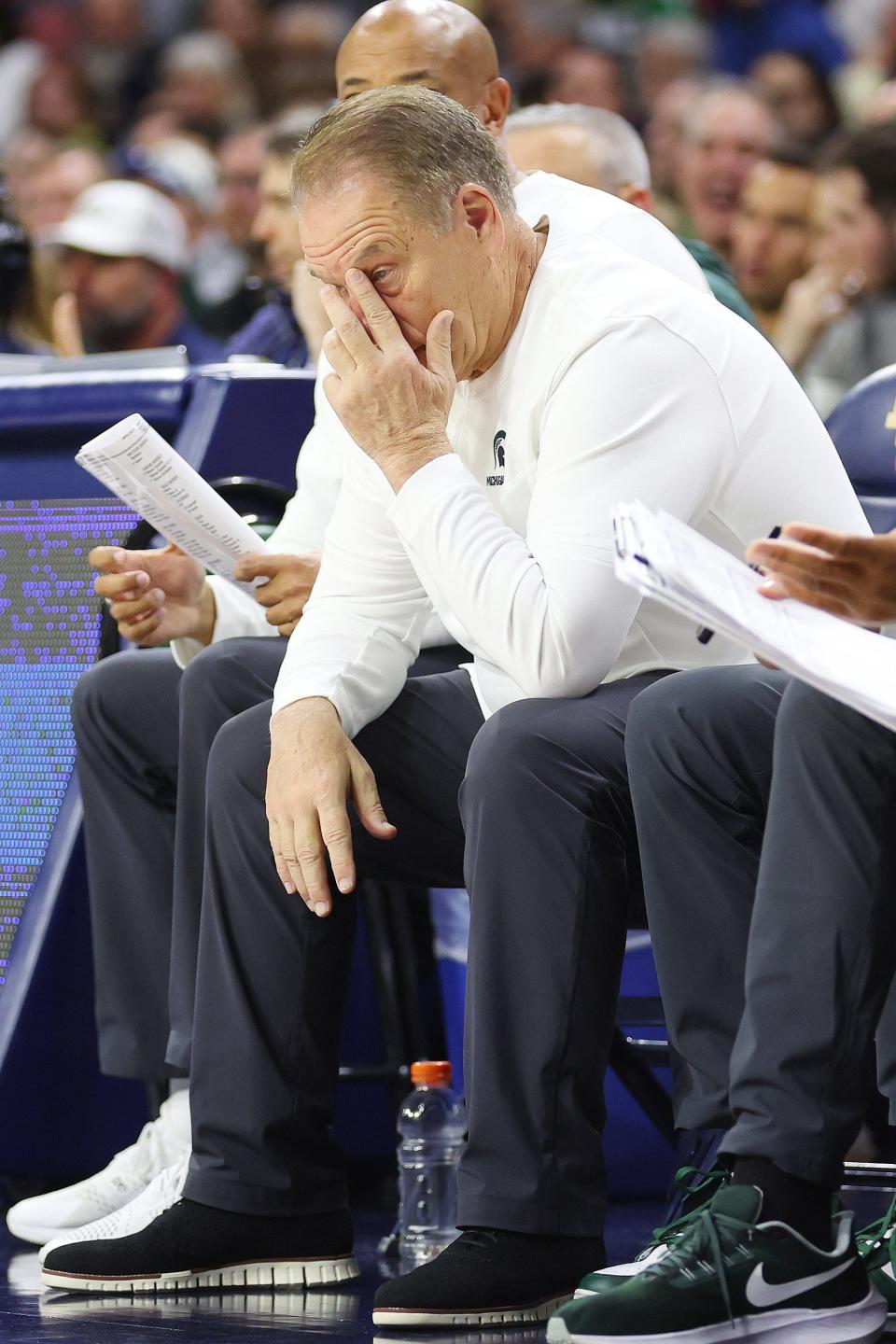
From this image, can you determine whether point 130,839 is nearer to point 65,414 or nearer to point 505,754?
point 65,414

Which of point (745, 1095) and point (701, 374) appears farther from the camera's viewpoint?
point (701, 374)

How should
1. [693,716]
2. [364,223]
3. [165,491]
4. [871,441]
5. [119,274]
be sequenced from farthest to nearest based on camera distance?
[119,274], [871,441], [165,491], [364,223], [693,716]

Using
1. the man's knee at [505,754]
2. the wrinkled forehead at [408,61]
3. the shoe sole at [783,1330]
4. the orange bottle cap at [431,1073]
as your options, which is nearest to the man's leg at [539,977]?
the man's knee at [505,754]

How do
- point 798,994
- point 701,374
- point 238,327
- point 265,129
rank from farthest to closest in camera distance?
1. point 265,129
2. point 238,327
3. point 701,374
4. point 798,994

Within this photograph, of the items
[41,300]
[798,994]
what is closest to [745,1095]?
[798,994]

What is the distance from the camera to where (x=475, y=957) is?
1.92m

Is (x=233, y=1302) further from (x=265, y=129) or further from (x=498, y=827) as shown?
(x=265, y=129)

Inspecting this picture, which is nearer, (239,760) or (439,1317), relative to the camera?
(439,1317)

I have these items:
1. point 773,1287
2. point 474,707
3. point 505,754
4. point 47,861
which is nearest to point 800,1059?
point 773,1287

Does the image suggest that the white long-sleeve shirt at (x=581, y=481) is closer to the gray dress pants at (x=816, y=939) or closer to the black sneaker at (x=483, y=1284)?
the gray dress pants at (x=816, y=939)

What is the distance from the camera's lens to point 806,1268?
168cm

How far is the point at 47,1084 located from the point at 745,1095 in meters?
1.46

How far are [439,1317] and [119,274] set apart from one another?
3.87 m

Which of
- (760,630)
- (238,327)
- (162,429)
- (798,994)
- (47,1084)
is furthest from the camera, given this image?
(238,327)
